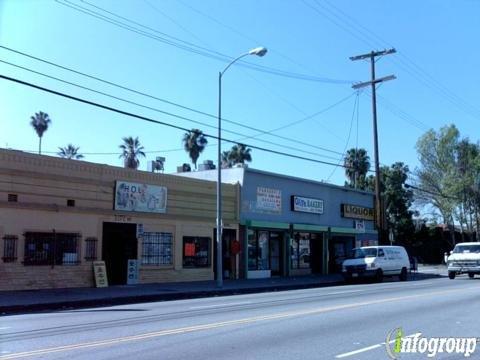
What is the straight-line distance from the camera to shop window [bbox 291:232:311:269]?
36.3 m

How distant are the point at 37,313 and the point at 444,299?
459 inches

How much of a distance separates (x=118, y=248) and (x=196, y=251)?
188 inches

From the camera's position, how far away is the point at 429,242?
61.5 meters

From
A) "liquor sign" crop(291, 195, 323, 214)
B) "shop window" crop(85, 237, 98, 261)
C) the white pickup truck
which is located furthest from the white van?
"shop window" crop(85, 237, 98, 261)

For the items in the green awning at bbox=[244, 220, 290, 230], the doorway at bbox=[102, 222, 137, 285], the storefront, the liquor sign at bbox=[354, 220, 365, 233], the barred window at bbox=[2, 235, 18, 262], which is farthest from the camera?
the liquor sign at bbox=[354, 220, 365, 233]

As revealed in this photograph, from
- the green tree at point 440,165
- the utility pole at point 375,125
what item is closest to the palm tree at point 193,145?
the green tree at point 440,165

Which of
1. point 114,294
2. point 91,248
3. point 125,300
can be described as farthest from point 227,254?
point 125,300

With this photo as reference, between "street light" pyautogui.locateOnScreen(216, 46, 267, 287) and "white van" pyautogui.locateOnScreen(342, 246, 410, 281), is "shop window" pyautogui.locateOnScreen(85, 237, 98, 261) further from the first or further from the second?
"white van" pyautogui.locateOnScreen(342, 246, 410, 281)

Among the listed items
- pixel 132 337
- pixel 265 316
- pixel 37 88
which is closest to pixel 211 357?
pixel 132 337

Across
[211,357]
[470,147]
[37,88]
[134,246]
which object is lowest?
[211,357]

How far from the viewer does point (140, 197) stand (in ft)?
86.1

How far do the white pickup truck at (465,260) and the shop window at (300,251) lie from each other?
8.80 metres

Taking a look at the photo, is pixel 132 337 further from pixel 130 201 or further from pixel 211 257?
pixel 211 257

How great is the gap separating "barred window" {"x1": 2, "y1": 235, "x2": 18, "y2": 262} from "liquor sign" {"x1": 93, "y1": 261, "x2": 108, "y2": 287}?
352 cm
